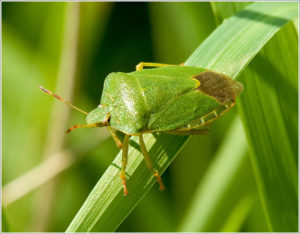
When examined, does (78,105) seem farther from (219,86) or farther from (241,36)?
(241,36)

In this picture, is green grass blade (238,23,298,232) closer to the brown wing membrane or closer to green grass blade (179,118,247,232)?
the brown wing membrane

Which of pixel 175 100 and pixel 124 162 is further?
pixel 175 100

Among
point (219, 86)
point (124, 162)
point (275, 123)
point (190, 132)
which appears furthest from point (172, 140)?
point (275, 123)

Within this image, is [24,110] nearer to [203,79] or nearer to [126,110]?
[126,110]

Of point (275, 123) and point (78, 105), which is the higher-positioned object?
point (78, 105)

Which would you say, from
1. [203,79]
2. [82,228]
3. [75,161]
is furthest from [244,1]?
[75,161]

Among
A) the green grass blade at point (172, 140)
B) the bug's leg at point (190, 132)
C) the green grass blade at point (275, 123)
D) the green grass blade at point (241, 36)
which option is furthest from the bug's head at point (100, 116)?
the green grass blade at point (275, 123)
